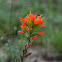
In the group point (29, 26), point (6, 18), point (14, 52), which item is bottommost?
point (14, 52)

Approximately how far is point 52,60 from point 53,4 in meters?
2.87

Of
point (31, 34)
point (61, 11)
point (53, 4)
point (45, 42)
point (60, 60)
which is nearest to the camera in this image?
point (31, 34)

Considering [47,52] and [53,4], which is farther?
[53,4]

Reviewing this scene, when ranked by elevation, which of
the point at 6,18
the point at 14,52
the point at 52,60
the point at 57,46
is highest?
the point at 6,18

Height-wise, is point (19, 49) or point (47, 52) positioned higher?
point (19, 49)

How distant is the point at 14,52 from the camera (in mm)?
1146

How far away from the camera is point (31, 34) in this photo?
645 millimetres

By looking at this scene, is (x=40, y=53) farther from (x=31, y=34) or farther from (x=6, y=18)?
(x=31, y=34)

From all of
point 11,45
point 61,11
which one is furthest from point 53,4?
point 11,45

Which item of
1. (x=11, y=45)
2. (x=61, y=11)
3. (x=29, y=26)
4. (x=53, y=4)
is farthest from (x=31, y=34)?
(x=61, y=11)

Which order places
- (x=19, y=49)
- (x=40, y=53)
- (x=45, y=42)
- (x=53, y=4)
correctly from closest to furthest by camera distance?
(x=19, y=49) < (x=40, y=53) < (x=45, y=42) < (x=53, y=4)

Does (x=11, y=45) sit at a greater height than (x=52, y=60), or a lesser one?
greater

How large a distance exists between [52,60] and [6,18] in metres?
1.06

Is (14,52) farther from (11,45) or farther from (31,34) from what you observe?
(31,34)
